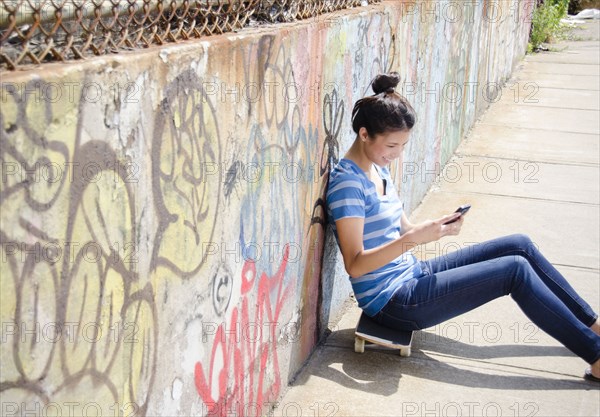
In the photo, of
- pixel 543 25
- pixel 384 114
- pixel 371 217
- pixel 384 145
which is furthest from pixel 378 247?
pixel 543 25

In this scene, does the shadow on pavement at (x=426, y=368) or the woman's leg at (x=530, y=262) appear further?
the woman's leg at (x=530, y=262)

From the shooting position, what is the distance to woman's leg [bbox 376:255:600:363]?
12.2 ft

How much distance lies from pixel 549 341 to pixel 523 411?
728 mm

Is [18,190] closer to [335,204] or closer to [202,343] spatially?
[202,343]

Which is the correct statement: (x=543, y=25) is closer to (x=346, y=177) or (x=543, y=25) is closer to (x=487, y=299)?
(x=487, y=299)

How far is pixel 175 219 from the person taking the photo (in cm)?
241

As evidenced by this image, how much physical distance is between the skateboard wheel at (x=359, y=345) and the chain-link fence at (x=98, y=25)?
153 cm

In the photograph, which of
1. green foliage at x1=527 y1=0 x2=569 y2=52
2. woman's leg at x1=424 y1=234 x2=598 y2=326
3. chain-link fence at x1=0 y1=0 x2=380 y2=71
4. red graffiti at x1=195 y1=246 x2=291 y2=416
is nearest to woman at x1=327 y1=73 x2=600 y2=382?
woman's leg at x1=424 y1=234 x2=598 y2=326

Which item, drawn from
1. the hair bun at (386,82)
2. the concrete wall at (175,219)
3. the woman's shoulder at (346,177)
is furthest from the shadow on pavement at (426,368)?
the hair bun at (386,82)

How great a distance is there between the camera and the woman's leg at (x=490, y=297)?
146 inches

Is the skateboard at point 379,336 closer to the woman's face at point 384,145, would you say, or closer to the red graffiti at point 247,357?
the red graffiti at point 247,357

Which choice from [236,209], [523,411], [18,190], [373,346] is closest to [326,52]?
[236,209]

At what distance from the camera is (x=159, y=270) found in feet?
7.73

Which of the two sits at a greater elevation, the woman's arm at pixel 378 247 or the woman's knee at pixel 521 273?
the woman's arm at pixel 378 247
